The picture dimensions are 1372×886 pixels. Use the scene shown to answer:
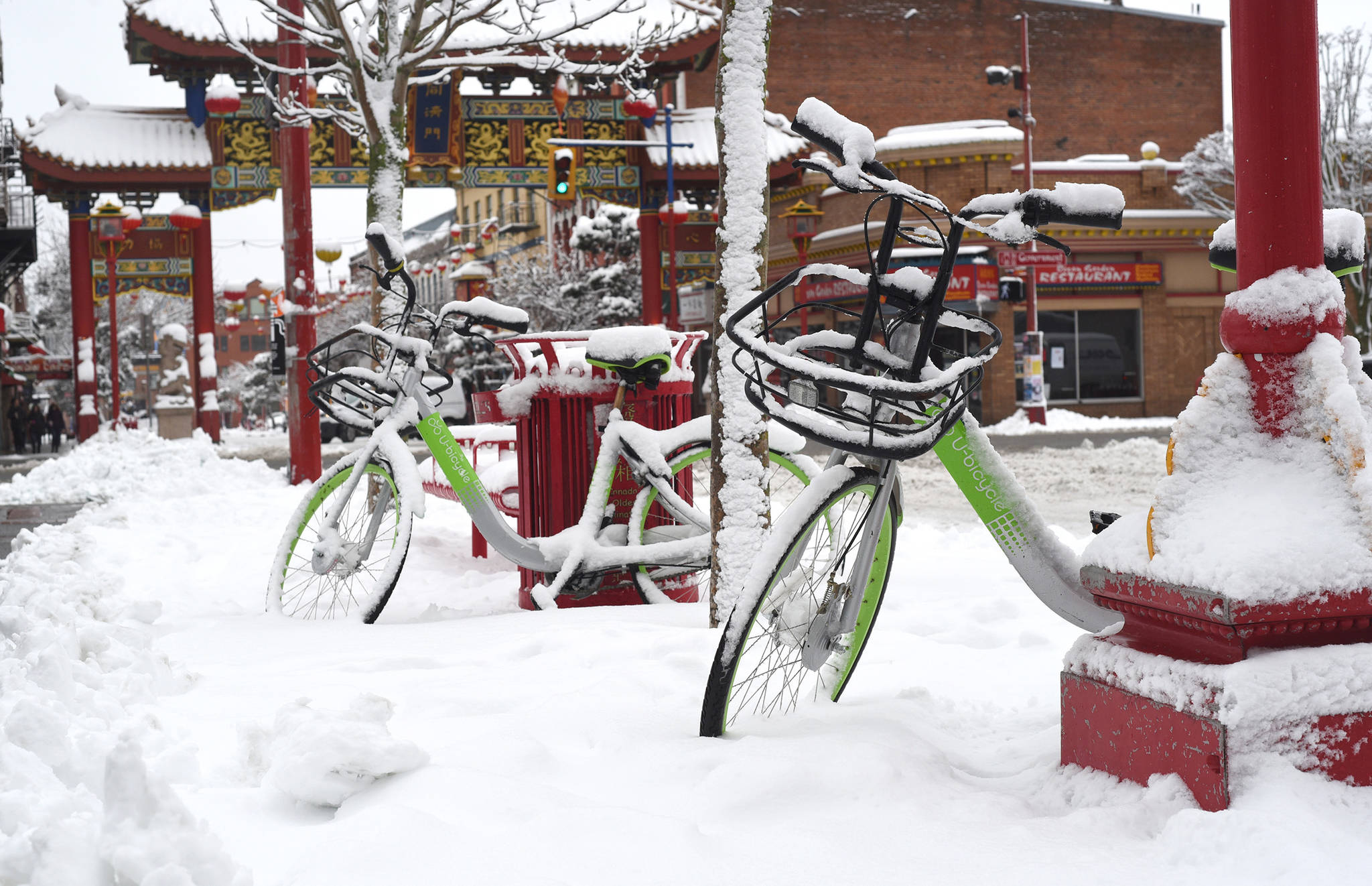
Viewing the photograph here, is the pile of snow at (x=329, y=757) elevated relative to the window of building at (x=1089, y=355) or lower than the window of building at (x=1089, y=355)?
lower

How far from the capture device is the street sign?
41.5 ft

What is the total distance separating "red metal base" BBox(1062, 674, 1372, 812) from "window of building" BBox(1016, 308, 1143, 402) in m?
27.8

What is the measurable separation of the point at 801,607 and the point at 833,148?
1.19 meters

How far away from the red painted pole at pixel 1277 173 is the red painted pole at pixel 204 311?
22005mm

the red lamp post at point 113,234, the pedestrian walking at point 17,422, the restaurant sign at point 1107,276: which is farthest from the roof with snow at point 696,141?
the pedestrian walking at point 17,422

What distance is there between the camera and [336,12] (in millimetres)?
8469

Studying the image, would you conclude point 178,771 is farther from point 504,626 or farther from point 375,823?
point 504,626

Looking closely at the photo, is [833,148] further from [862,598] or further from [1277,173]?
[862,598]

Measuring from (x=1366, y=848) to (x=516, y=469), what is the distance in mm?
4485

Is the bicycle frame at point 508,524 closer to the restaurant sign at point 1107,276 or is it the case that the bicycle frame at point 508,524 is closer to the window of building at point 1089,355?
the restaurant sign at point 1107,276

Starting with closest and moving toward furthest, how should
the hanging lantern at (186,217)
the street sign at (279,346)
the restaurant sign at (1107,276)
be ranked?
the street sign at (279,346), the hanging lantern at (186,217), the restaurant sign at (1107,276)

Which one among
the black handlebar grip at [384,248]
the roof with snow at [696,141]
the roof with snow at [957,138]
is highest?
the roof with snow at [957,138]


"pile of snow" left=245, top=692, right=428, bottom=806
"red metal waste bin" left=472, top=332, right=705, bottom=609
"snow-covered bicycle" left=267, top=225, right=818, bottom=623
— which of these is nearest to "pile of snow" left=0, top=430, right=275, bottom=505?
"snow-covered bicycle" left=267, top=225, right=818, bottom=623

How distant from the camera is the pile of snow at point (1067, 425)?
73.7ft
